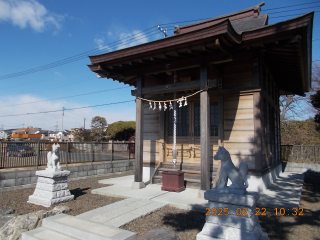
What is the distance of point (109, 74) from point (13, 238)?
576 centimetres

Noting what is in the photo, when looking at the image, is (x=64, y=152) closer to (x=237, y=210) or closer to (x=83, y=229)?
(x=83, y=229)

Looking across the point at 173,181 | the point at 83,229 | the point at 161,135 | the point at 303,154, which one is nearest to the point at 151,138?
the point at 161,135

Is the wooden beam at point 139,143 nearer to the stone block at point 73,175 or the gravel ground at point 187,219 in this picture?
the gravel ground at point 187,219

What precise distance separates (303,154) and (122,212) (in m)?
13.3

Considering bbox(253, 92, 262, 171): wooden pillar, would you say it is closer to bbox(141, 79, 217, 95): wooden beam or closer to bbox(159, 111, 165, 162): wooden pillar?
bbox(141, 79, 217, 95): wooden beam

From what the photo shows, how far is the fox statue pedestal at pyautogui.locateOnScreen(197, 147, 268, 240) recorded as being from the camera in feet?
10.8

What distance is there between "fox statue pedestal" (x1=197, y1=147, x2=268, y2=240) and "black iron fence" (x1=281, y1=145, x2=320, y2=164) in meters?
12.8

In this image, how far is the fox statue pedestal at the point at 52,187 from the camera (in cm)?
615

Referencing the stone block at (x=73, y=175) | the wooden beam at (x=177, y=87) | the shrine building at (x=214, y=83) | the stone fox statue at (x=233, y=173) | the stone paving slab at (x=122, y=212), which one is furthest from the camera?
the stone block at (x=73, y=175)

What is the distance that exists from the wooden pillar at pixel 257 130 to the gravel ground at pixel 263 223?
5.26ft

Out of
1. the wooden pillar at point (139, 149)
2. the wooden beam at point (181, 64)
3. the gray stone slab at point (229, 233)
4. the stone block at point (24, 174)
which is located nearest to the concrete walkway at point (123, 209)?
the wooden pillar at point (139, 149)

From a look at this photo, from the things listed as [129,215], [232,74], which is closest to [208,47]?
[232,74]

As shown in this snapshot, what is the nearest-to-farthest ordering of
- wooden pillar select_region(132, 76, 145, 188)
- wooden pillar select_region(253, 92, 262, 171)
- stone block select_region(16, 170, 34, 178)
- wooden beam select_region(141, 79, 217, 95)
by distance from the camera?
wooden beam select_region(141, 79, 217, 95) < wooden pillar select_region(253, 92, 262, 171) < wooden pillar select_region(132, 76, 145, 188) < stone block select_region(16, 170, 34, 178)

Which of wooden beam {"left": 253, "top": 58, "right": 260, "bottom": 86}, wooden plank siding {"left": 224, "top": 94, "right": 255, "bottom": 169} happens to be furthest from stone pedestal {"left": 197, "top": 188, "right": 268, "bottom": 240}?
wooden beam {"left": 253, "top": 58, "right": 260, "bottom": 86}
